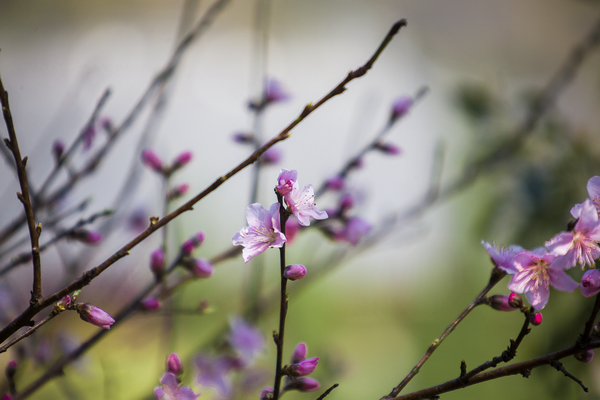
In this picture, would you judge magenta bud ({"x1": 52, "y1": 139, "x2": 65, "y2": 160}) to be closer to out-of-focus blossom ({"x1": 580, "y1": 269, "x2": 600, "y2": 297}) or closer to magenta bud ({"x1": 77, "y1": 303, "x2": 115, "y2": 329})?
magenta bud ({"x1": 77, "y1": 303, "x2": 115, "y2": 329})

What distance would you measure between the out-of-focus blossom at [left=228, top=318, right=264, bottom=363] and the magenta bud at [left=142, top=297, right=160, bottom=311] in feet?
0.70

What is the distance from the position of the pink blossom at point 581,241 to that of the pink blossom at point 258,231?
24 centimetres

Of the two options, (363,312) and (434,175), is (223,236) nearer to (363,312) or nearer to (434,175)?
(434,175)

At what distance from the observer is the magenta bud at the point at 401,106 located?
0.74m

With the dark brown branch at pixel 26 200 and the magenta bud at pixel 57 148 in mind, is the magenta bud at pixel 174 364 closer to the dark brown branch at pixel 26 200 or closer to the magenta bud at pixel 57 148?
the dark brown branch at pixel 26 200

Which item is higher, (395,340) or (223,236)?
(223,236)

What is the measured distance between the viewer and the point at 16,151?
294mm

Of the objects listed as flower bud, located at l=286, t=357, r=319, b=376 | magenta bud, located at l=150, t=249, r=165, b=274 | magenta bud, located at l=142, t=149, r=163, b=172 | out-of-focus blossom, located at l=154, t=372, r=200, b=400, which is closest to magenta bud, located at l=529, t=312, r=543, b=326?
flower bud, located at l=286, t=357, r=319, b=376

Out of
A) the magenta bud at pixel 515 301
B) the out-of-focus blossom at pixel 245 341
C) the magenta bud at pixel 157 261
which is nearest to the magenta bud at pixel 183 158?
the magenta bud at pixel 157 261

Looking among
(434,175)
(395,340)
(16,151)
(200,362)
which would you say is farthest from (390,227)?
(395,340)

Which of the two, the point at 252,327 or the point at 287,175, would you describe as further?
the point at 252,327

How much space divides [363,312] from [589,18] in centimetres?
224

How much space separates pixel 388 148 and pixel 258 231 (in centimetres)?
47

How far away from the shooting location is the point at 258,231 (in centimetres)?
40
